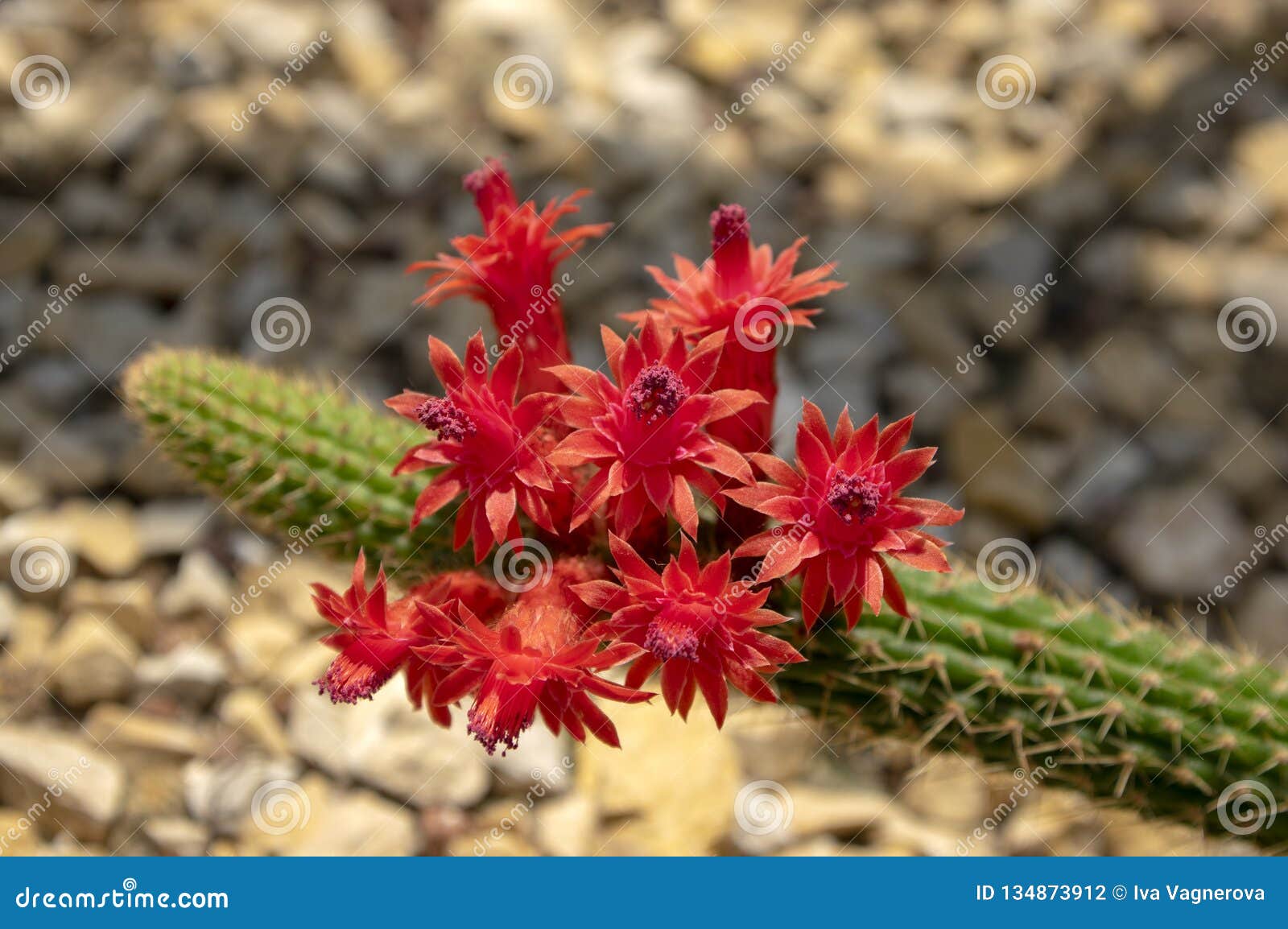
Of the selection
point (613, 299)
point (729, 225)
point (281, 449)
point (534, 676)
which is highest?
point (613, 299)

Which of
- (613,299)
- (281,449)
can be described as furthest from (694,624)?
(613,299)

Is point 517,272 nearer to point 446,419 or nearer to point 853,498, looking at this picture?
point 446,419

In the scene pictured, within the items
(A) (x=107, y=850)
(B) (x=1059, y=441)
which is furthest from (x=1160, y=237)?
(A) (x=107, y=850)

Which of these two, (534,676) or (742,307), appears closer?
(534,676)

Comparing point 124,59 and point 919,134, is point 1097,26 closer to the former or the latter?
point 919,134

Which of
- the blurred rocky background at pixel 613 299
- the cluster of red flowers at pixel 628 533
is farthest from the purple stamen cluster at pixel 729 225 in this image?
the blurred rocky background at pixel 613 299

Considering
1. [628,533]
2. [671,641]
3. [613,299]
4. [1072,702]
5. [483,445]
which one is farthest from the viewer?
[613,299]

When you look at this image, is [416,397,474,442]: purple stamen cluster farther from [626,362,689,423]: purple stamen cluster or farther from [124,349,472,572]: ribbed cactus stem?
[124,349,472,572]: ribbed cactus stem

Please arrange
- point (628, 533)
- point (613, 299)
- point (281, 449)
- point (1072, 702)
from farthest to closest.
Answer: point (613, 299) → point (281, 449) → point (1072, 702) → point (628, 533)
